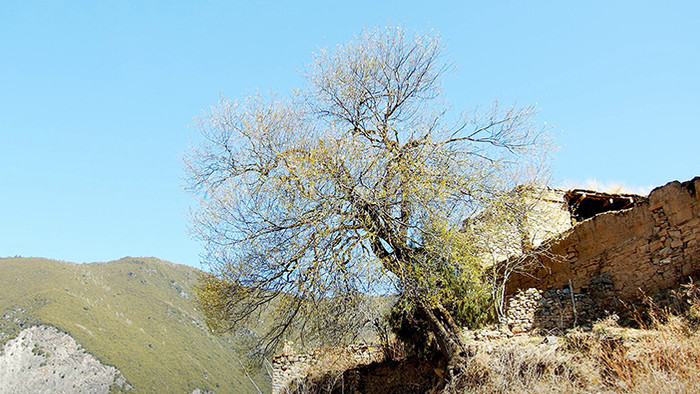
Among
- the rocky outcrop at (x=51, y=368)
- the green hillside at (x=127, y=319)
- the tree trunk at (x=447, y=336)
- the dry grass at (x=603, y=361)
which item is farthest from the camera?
the green hillside at (x=127, y=319)

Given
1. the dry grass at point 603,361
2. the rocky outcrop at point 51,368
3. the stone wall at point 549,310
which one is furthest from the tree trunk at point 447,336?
the rocky outcrop at point 51,368

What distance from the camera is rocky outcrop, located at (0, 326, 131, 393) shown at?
51625 millimetres

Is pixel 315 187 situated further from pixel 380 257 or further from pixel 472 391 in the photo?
pixel 472 391

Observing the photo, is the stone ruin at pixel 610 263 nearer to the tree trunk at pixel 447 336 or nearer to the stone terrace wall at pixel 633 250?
the stone terrace wall at pixel 633 250

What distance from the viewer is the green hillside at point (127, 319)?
56.6m

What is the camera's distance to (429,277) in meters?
10.4

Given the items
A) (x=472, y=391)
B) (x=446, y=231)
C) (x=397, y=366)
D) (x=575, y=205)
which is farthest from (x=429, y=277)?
(x=575, y=205)

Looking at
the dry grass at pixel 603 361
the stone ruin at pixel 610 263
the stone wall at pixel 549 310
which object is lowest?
the dry grass at pixel 603 361

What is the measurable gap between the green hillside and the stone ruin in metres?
36.6

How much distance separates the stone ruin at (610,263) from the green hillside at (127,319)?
A: 3655cm

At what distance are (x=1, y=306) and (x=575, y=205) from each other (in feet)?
241

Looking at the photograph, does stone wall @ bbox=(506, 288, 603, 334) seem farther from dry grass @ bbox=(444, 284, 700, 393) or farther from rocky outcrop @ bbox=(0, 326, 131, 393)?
rocky outcrop @ bbox=(0, 326, 131, 393)

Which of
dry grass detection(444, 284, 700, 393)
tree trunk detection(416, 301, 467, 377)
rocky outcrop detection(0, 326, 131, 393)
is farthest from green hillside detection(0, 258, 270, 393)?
dry grass detection(444, 284, 700, 393)

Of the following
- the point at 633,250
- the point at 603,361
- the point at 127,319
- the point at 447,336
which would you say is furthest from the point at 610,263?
the point at 127,319
